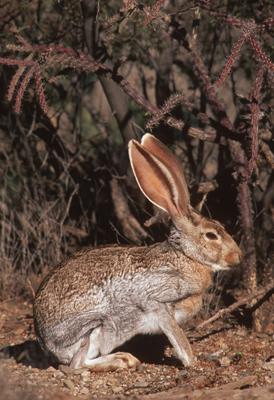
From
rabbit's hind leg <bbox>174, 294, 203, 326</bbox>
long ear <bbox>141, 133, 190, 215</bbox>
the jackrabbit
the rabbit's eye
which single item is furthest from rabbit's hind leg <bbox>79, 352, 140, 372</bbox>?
long ear <bbox>141, 133, 190, 215</bbox>

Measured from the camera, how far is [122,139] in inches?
336

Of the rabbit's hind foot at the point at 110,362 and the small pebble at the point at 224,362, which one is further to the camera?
the small pebble at the point at 224,362

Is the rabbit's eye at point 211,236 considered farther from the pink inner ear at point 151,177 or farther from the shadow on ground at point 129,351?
the shadow on ground at point 129,351

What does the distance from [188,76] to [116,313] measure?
368 cm

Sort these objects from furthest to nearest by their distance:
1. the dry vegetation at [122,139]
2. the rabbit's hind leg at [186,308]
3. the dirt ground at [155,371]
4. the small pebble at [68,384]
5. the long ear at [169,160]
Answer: the dry vegetation at [122,139]
the rabbit's hind leg at [186,308]
the long ear at [169,160]
the small pebble at [68,384]
the dirt ground at [155,371]

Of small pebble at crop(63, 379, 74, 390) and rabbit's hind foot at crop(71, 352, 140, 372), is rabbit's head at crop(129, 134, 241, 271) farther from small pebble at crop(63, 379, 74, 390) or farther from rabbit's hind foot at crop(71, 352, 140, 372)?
small pebble at crop(63, 379, 74, 390)

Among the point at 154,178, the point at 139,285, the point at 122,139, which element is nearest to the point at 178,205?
the point at 154,178

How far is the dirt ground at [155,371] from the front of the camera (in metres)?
5.38

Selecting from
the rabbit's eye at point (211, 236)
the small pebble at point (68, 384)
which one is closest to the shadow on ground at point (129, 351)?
the small pebble at point (68, 384)

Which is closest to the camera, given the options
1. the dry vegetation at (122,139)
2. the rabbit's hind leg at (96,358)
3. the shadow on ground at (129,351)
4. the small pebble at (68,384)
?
the small pebble at (68,384)

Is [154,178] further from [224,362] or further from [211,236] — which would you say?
[224,362]

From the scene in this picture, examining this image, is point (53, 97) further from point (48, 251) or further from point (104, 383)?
point (104, 383)

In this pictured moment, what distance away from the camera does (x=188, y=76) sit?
915 cm

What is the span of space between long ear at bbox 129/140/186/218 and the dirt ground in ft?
3.52
